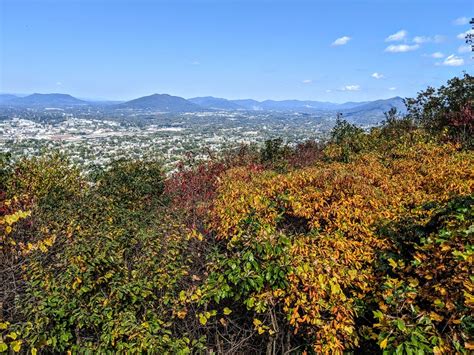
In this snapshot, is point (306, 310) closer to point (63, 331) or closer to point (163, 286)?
point (163, 286)

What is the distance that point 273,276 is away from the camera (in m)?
3.59

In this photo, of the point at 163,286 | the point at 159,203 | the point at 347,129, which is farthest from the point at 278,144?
the point at 163,286

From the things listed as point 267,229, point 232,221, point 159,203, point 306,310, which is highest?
point 267,229

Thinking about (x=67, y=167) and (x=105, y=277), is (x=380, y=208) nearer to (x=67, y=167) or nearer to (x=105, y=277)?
(x=105, y=277)

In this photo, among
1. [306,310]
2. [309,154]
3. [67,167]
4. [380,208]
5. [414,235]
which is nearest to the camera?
[306,310]

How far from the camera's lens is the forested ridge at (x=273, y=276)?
3322 millimetres

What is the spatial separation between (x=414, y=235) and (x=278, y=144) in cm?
1150

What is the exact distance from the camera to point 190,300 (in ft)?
12.9

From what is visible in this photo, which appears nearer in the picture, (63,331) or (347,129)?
(63,331)

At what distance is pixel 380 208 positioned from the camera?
16.9ft

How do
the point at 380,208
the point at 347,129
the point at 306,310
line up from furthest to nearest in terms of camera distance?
the point at 347,129 → the point at 380,208 → the point at 306,310

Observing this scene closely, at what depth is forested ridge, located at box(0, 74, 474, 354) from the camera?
332 centimetres

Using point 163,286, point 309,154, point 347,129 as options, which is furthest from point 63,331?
point 347,129

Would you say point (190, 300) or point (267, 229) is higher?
point (267, 229)
